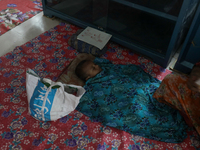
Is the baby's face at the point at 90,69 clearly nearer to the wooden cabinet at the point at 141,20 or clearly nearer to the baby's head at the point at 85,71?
the baby's head at the point at 85,71

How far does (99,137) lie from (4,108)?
0.77 metres

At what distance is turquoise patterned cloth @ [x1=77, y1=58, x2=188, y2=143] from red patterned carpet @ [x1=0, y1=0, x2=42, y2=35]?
4.62 ft

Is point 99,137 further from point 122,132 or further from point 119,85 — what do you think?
point 119,85

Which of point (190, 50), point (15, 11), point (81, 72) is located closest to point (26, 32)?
point (15, 11)

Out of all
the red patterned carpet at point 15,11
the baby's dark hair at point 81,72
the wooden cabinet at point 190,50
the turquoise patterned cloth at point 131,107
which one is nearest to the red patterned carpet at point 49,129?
the turquoise patterned cloth at point 131,107

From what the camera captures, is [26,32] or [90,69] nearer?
[90,69]

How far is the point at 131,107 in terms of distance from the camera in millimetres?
1426

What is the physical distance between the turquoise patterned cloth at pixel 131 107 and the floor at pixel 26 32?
22.1 inches

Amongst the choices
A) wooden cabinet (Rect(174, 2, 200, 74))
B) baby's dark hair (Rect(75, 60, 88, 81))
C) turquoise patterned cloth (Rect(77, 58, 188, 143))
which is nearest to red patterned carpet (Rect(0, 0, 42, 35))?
baby's dark hair (Rect(75, 60, 88, 81))

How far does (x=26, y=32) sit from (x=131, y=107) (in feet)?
5.13

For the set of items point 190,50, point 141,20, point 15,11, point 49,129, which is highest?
point 141,20

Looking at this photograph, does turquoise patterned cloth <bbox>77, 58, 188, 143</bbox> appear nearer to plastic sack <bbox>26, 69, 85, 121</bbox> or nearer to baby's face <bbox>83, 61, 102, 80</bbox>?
baby's face <bbox>83, 61, 102, 80</bbox>

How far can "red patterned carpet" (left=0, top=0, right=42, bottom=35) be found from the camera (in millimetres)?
2357

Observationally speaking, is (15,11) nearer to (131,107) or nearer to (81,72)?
(81,72)
